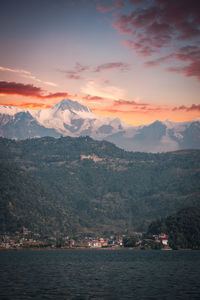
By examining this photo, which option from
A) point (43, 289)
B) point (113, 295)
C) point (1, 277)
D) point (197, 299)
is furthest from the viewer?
point (1, 277)

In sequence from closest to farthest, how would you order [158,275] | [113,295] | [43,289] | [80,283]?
[113,295] < [43,289] < [80,283] < [158,275]

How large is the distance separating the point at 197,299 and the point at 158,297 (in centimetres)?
677

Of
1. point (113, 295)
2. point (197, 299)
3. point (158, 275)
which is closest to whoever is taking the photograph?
point (197, 299)

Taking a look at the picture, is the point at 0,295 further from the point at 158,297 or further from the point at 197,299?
the point at 197,299

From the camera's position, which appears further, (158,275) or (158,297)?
(158,275)

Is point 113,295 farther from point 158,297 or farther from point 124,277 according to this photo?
point 124,277

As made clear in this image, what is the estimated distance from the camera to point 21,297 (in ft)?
240

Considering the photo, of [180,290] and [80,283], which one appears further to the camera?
[80,283]

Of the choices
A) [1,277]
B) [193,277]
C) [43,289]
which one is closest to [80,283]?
[43,289]

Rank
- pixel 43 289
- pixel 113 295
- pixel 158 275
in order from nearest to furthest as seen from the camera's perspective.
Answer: pixel 113 295 < pixel 43 289 < pixel 158 275

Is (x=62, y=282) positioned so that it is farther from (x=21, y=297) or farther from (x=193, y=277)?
(x=193, y=277)

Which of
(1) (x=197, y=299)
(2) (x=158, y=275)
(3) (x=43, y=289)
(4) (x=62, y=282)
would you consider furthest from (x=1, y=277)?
(1) (x=197, y=299)

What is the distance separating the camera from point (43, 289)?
82688mm

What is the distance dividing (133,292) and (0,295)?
23.1m
